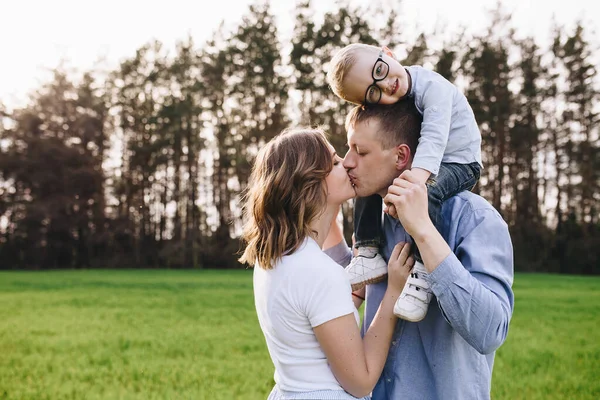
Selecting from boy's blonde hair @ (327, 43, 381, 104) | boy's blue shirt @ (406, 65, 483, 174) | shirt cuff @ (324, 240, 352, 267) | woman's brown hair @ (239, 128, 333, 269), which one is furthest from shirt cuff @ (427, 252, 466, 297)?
boy's blonde hair @ (327, 43, 381, 104)

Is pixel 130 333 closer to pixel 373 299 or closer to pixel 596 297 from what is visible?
pixel 373 299

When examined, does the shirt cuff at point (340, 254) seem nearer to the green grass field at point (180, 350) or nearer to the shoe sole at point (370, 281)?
the shoe sole at point (370, 281)

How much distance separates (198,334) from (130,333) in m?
1.23

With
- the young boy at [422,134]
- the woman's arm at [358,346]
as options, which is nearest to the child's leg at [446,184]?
the young boy at [422,134]

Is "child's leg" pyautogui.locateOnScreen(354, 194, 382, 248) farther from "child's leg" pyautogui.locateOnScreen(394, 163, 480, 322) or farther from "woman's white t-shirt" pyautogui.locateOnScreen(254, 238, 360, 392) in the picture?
"woman's white t-shirt" pyautogui.locateOnScreen(254, 238, 360, 392)

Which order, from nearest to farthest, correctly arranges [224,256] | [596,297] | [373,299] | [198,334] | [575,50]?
[373,299] < [198,334] < [596,297] < [575,50] < [224,256]

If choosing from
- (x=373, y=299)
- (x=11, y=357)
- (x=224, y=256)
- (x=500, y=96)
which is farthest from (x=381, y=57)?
(x=224, y=256)

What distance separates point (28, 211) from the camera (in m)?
47.9

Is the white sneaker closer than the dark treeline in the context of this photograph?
Yes

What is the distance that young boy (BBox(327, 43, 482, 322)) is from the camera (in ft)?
9.03

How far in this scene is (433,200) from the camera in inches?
103

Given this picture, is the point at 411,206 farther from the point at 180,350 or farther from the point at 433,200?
the point at 180,350

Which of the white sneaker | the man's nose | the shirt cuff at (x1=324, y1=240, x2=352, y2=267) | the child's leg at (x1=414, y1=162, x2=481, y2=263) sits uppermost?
the man's nose

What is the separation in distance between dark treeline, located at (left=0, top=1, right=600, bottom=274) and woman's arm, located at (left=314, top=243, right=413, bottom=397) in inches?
1282
